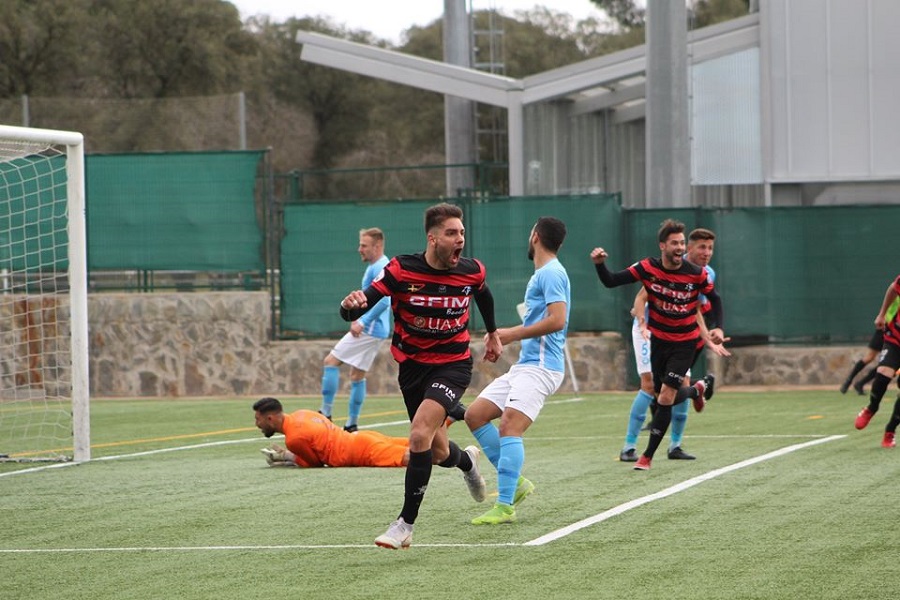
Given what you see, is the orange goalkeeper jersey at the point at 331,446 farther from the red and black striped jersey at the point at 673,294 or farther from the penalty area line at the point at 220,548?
the penalty area line at the point at 220,548

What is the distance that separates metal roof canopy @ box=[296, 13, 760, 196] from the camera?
Answer: 25.5m

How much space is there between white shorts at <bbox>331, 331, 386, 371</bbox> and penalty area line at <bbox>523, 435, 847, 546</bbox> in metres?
5.04

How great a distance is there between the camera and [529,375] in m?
10.2

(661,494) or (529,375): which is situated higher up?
(529,375)

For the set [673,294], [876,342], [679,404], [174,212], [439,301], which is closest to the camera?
[439,301]

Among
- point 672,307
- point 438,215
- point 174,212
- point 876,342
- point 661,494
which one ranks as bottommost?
point 661,494

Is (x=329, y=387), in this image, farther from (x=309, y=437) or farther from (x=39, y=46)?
(x=39, y=46)

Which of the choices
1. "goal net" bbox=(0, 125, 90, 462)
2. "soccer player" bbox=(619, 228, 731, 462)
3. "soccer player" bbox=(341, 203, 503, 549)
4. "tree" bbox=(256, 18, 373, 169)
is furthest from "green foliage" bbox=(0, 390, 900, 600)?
"tree" bbox=(256, 18, 373, 169)

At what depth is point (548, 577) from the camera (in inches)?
301

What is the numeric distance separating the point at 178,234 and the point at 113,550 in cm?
1540

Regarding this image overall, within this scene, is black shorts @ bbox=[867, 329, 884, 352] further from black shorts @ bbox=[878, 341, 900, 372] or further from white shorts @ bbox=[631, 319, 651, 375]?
white shorts @ bbox=[631, 319, 651, 375]

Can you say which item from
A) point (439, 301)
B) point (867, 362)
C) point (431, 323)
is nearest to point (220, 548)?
point (431, 323)

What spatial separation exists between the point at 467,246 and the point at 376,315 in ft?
23.1

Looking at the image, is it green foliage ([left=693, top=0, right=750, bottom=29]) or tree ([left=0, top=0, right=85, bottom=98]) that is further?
green foliage ([left=693, top=0, right=750, bottom=29])
